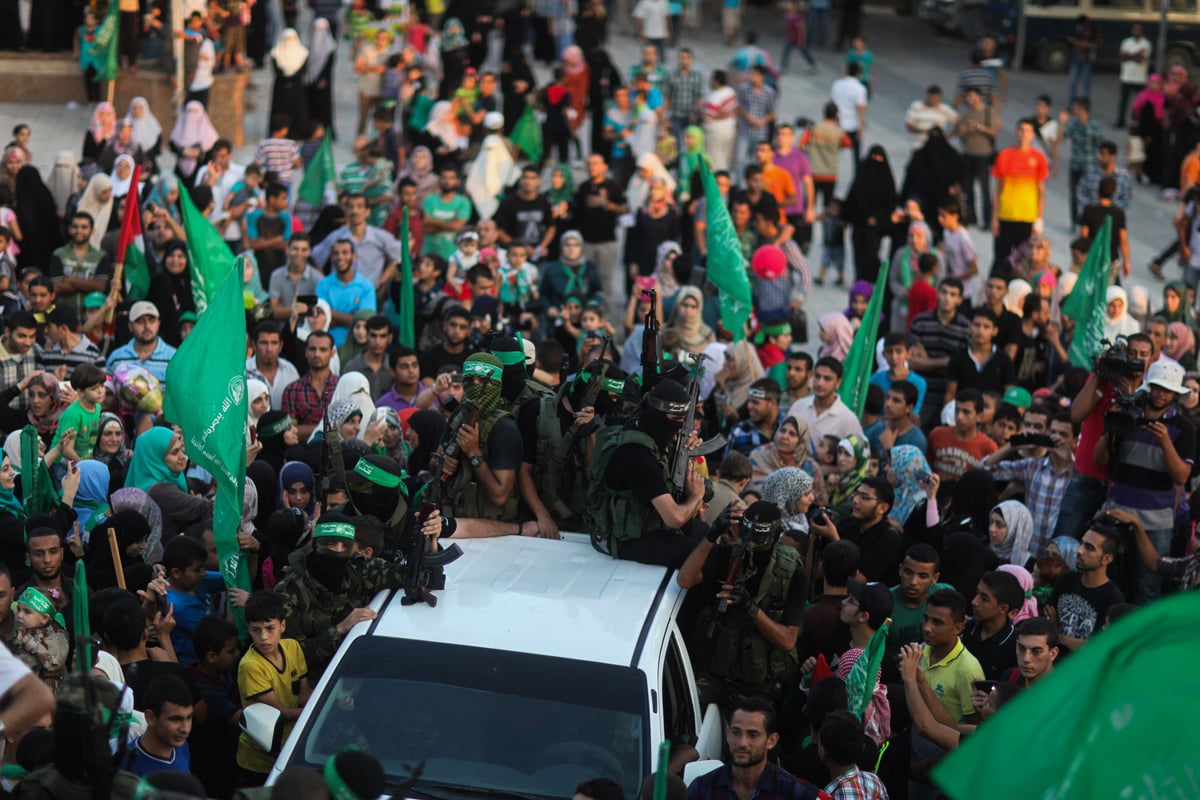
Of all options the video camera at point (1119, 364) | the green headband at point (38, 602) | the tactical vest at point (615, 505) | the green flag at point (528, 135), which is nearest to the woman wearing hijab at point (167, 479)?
the green headband at point (38, 602)

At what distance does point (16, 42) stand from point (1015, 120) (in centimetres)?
1510

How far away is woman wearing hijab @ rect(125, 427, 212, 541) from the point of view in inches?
348

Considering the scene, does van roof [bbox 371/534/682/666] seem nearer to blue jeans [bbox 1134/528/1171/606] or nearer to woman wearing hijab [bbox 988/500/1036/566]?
woman wearing hijab [bbox 988/500/1036/566]

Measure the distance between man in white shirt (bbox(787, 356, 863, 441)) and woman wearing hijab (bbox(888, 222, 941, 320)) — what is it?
4193mm

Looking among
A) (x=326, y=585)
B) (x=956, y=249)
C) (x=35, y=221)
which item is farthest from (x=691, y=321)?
(x=326, y=585)

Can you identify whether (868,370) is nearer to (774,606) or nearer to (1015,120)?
(774,606)

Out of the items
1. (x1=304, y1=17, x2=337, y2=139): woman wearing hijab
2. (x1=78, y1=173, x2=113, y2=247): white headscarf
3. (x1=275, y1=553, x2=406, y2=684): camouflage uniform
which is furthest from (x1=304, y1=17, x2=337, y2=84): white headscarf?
(x1=275, y1=553, x2=406, y2=684): camouflage uniform

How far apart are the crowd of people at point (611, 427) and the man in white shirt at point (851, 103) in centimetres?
201

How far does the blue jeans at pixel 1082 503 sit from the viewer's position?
980 cm

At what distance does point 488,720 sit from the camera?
6.08m

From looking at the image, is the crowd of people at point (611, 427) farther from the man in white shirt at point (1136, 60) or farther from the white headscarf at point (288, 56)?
the man in white shirt at point (1136, 60)

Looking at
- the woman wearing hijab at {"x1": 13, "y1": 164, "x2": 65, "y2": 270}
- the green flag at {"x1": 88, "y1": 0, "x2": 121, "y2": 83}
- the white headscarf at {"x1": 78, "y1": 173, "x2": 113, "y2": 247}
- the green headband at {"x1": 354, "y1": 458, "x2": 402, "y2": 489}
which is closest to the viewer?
the green headband at {"x1": 354, "y1": 458, "x2": 402, "y2": 489}

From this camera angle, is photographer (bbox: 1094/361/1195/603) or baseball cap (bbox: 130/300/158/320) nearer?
photographer (bbox: 1094/361/1195/603)

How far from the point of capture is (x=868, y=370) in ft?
36.6
